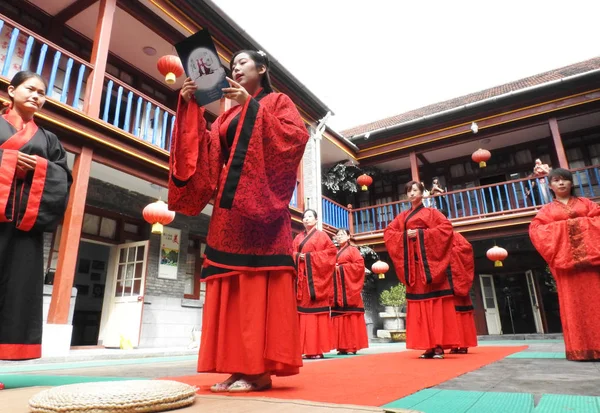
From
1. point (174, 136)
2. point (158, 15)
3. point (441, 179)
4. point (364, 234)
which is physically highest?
point (158, 15)

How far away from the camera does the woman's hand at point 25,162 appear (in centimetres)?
220

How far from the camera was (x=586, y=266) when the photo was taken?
3340 mm

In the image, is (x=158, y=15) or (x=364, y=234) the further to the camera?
(x=364, y=234)

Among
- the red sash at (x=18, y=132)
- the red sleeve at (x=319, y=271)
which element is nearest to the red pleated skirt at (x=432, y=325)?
the red sleeve at (x=319, y=271)

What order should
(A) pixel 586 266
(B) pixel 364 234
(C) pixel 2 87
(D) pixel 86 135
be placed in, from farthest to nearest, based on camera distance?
(B) pixel 364 234
(D) pixel 86 135
(C) pixel 2 87
(A) pixel 586 266

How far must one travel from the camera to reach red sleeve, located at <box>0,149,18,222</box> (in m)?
2.11

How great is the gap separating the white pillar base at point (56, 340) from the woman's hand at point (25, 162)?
3082 millimetres

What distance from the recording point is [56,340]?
4578mm

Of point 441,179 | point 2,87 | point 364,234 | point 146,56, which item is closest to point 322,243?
point 2,87

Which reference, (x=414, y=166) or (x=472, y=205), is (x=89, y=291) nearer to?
(x=414, y=166)

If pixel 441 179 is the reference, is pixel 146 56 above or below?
above

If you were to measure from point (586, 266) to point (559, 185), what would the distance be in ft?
2.40

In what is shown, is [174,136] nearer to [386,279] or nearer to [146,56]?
[146,56]

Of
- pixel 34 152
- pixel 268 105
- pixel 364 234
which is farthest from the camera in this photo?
pixel 364 234
